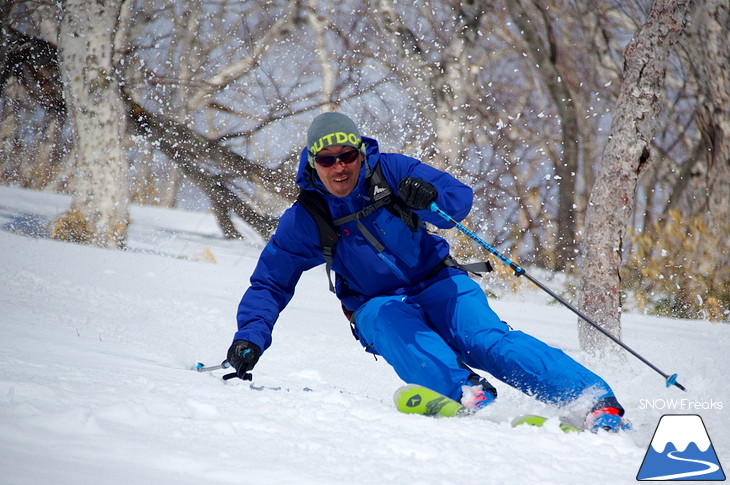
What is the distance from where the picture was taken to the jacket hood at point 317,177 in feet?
9.00

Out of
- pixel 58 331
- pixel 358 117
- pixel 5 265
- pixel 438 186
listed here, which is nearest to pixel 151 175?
pixel 358 117

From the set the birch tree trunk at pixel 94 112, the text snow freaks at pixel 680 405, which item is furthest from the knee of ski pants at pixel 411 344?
the birch tree trunk at pixel 94 112

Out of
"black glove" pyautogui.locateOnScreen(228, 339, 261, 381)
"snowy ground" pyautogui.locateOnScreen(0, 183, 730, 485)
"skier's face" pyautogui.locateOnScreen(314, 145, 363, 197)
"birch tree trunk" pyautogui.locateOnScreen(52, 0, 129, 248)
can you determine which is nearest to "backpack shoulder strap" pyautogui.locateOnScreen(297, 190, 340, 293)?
"skier's face" pyautogui.locateOnScreen(314, 145, 363, 197)

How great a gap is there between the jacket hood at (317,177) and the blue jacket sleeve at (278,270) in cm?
13

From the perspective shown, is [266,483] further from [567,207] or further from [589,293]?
[567,207]

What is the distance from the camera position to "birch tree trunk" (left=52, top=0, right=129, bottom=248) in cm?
924

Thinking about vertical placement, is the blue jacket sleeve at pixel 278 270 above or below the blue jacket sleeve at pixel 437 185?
below

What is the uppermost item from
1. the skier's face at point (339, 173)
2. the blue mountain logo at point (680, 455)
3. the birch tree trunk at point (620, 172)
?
the birch tree trunk at point (620, 172)

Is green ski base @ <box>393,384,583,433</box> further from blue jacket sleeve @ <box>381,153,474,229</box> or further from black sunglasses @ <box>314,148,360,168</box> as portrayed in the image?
black sunglasses @ <box>314,148,360,168</box>

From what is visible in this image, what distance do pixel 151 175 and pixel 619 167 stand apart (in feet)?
65.1

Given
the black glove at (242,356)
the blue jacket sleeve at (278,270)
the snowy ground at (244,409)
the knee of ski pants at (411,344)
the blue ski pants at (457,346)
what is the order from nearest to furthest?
the snowy ground at (244,409)
the blue ski pants at (457,346)
the knee of ski pants at (411,344)
the black glove at (242,356)
the blue jacket sleeve at (278,270)

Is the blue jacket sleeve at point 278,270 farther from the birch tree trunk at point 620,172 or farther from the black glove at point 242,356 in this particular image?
the birch tree trunk at point 620,172

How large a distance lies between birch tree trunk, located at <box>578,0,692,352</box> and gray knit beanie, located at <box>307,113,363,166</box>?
10.3ft

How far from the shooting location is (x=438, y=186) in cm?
278
